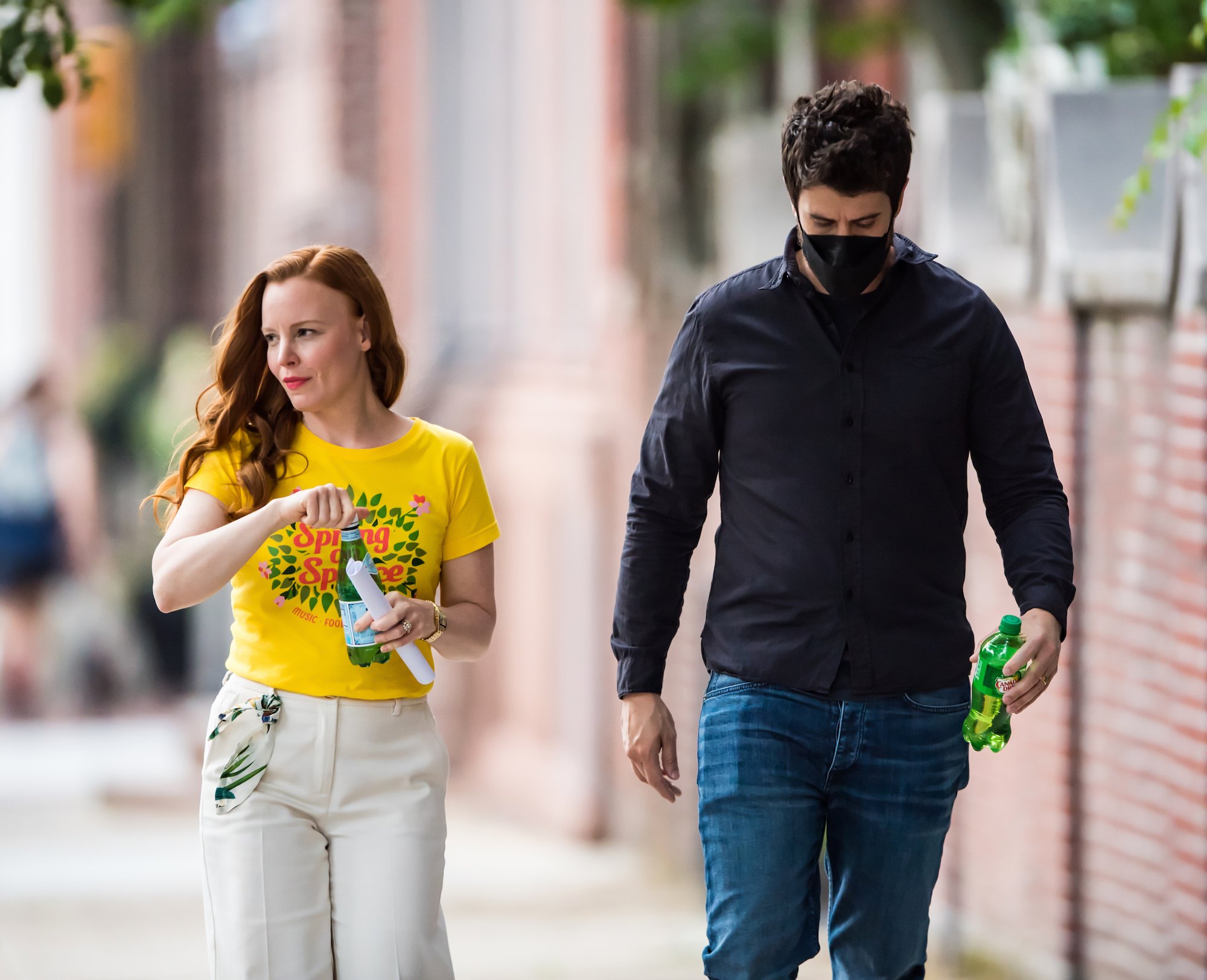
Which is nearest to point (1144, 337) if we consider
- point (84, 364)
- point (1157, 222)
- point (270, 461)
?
point (1157, 222)

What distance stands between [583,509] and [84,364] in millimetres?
10814

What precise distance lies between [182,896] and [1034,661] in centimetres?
592

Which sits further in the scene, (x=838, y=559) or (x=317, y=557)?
(x=317, y=557)

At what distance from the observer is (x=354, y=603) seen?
3049 mm

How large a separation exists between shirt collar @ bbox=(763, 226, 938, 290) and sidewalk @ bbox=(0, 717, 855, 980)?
3.88 m

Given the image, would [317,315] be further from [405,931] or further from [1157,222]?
[1157,222]

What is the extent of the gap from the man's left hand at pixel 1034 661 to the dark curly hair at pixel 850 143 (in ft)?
2.39

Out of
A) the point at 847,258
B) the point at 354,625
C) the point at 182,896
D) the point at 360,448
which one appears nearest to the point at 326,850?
the point at 354,625

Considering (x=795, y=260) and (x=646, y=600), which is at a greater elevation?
(x=795, y=260)

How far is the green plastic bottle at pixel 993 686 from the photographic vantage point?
9.79 ft

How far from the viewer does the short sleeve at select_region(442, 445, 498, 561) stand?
3.27 metres

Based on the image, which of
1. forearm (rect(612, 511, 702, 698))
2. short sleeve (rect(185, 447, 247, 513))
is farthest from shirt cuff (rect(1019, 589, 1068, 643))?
short sleeve (rect(185, 447, 247, 513))

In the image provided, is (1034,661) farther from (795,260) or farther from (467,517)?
(467,517)

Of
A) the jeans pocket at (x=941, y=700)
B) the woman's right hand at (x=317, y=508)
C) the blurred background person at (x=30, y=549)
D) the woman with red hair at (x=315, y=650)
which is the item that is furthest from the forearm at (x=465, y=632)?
the blurred background person at (x=30, y=549)
